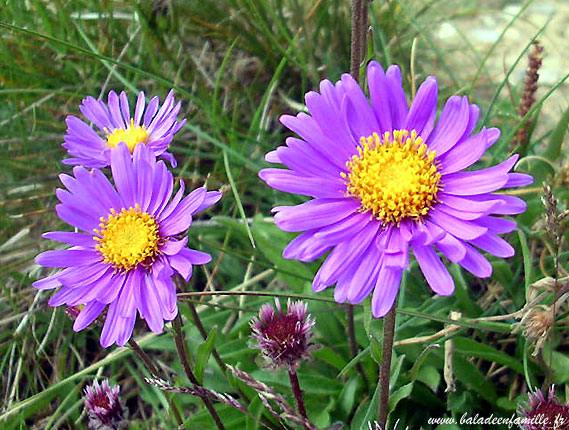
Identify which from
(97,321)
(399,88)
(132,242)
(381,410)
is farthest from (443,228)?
(97,321)

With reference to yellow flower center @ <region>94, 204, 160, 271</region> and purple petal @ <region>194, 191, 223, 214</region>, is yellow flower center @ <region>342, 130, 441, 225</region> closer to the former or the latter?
purple petal @ <region>194, 191, 223, 214</region>

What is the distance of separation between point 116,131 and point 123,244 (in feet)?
1.77

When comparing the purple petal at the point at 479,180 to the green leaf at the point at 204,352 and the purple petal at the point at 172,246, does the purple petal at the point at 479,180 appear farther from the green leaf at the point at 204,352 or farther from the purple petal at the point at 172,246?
the green leaf at the point at 204,352

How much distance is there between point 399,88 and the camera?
1.74 metres

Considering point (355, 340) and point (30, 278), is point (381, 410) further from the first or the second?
point (30, 278)

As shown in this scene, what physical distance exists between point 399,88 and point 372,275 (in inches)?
20.1

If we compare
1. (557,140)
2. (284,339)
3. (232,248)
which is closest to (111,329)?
(284,339)

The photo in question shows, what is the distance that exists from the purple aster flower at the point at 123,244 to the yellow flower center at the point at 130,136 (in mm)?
237

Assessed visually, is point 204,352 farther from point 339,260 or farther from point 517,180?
point 517,180

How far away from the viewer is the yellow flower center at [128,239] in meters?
1.88

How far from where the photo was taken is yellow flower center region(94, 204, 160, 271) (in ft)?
6.15

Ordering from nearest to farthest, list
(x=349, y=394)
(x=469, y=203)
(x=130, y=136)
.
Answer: (x=469, y=203) < (x=130, y=136) < (x=349, y=394)

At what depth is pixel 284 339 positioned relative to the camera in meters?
1.93

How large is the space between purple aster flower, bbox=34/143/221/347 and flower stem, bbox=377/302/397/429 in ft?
1.66
